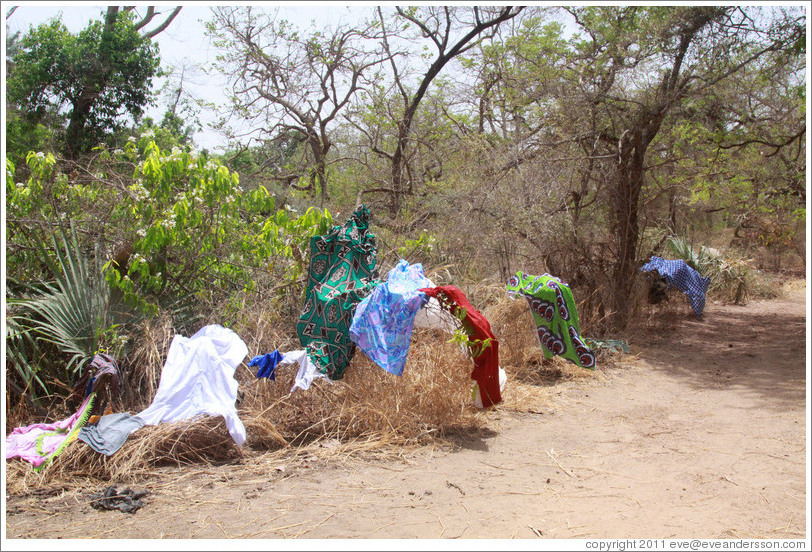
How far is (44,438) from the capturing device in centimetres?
379

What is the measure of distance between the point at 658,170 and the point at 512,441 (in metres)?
5.86

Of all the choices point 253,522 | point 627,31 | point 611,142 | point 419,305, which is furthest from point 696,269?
point 253,522

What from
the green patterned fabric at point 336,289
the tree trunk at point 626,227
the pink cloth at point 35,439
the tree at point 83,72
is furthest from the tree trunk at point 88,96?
the tree trunk at point 626,227

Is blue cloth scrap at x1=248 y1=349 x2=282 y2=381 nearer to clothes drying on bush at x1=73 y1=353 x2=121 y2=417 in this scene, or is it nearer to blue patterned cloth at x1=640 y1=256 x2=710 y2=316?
clothes drying on bush at x1=73 y1=353 x2=121 y2=417

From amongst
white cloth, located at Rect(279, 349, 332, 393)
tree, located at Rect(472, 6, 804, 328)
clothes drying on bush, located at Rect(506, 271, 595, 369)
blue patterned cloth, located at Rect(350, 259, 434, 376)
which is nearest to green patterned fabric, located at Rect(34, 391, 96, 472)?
white cloth, located at Rect(279, 349, 332, 393)

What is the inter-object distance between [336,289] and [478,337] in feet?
3.67

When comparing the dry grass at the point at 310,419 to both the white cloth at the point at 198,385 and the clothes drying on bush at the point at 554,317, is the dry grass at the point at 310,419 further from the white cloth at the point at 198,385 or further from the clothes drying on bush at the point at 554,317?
the clothes drying on bush at the point at 554,317

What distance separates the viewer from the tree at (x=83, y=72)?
39.7 feet

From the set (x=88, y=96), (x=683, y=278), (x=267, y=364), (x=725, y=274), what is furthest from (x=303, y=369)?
(x=88, y=96)

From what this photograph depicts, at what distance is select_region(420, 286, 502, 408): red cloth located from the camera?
4.39 meters

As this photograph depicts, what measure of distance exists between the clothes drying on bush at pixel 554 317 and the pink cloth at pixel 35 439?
362 centimetres

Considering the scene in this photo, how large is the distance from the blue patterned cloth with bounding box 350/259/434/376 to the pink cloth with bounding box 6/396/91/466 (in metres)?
1.80

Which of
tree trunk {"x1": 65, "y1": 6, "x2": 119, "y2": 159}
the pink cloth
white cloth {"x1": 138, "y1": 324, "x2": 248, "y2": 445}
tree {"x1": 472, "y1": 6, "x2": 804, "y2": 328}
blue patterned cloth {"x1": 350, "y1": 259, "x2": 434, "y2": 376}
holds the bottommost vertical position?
the pink cloth

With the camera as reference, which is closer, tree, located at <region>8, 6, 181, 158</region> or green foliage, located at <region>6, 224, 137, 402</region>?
green foliage, located at <region>6, 224, 137, 402</region>
